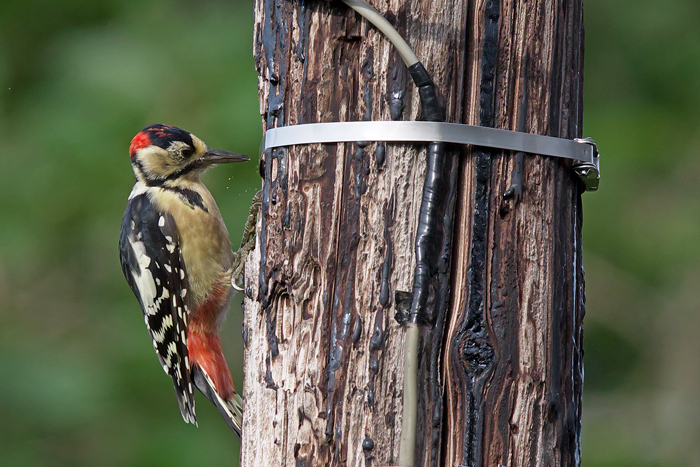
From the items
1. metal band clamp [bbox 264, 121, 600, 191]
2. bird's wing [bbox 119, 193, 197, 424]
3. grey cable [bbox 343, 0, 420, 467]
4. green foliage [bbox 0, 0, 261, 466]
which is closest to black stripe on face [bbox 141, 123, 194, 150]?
bird's wing [bbox 119, 193, 197, 424]

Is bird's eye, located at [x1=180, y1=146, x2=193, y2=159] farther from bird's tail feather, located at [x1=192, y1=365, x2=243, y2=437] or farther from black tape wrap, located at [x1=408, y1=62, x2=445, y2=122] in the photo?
black tape wrap, located at [x1=408, y1=62, x2=445, y2=122]

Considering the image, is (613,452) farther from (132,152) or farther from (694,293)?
(132,152)

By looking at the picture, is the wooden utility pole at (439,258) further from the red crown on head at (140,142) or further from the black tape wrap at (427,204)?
the red crown on head at (140,142)

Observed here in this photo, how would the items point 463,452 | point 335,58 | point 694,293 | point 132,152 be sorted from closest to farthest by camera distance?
1. point 463,452
2. point 335,58
3. point 132,152
4. point 694,293

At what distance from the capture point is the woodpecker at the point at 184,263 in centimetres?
343

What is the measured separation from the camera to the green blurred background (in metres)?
6.82

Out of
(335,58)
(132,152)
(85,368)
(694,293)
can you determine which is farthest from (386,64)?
(694,293)

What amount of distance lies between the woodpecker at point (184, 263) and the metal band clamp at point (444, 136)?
66.2 inches

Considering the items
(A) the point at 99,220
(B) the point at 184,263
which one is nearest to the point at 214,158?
(B) the point at 184,263

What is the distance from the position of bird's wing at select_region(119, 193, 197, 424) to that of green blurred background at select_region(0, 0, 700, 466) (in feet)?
8.48

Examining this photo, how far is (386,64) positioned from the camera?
5.47ft

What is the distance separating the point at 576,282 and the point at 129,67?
19.8 feet

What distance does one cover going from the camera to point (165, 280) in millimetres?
3453

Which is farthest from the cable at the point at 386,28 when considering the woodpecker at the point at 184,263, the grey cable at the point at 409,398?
the woodpecker at the point at 184,263
